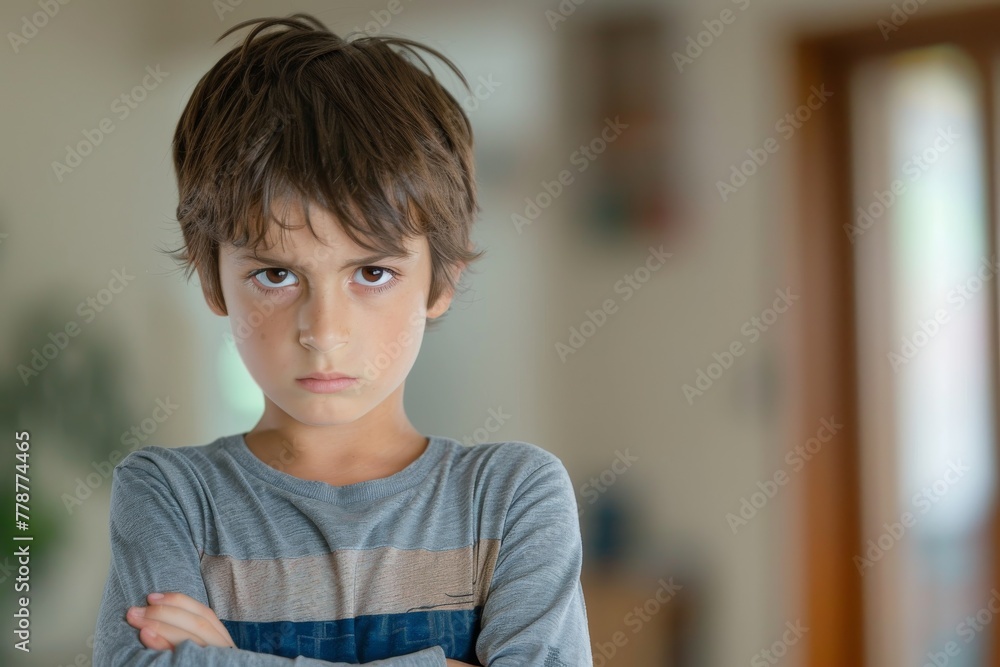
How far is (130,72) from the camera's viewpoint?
1713mm

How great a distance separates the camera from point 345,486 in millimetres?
963

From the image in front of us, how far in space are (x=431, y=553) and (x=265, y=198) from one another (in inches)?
14.7

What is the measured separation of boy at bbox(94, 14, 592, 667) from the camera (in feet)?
2.88

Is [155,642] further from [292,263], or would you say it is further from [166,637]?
[292,263]

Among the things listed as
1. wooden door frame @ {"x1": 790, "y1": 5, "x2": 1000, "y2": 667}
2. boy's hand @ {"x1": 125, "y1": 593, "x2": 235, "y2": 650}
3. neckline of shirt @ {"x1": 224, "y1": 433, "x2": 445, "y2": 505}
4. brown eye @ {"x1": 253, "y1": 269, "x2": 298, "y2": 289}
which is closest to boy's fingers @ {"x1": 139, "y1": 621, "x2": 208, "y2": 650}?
boy's hand @ {"x1": 125, "y1": 593, "x2": 235, "y2": 650}

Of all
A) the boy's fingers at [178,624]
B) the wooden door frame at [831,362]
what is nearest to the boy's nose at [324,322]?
the boy's fingers at [178,624]

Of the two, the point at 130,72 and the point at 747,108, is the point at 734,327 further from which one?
A: the point at 130,72

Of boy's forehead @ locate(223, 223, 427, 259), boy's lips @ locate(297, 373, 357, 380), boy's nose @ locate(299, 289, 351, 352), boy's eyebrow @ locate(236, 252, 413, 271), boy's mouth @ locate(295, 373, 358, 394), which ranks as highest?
boy's forehead @ locate(223, 223, 427, 259)

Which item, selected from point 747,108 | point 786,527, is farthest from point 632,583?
point 747,108

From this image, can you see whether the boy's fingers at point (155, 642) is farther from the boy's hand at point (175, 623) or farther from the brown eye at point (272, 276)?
the brown eye at point (272, 276)

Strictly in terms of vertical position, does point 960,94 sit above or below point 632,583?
above

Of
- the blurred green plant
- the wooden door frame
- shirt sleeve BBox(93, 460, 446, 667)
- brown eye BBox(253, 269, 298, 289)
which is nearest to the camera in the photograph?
shirt sleeve BBox(93, 460, 446, 667)

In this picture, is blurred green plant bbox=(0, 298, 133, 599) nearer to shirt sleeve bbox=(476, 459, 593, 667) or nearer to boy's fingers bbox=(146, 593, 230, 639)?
boy's fingers bbox=(146, 593, 230, 639)

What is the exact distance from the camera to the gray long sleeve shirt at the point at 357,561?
0.88 meters
